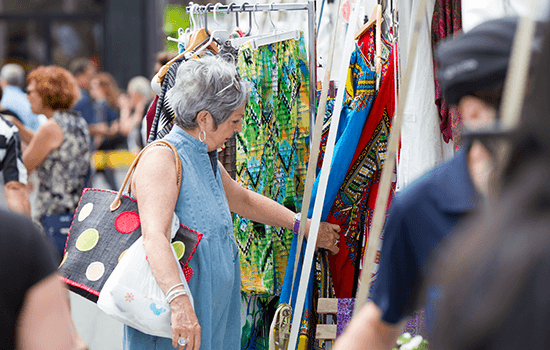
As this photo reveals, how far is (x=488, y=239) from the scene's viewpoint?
717 mm

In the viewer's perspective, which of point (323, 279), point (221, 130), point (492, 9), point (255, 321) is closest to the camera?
point (492, 9)

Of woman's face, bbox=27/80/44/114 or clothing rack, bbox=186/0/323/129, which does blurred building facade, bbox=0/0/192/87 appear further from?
clothing rack, bbox=186/0/323/129

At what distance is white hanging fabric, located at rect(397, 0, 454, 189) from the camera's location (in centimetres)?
238

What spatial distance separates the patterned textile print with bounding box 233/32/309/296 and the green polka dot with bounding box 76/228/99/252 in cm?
84

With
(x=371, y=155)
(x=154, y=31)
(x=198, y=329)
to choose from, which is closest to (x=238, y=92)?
(x=371, y=155)

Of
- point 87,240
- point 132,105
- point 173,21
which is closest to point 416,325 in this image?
point 87,240

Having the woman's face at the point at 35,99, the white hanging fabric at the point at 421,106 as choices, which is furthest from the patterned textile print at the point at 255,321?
the woman's face at the point at 35,99

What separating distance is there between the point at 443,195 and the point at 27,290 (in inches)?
31.5

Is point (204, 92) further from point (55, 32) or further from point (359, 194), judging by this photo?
point (55, 32)

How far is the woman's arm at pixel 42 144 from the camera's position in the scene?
4930 millimetres

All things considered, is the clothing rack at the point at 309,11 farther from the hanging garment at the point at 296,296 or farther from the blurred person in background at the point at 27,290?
the blurred person in background at the point at 27,290

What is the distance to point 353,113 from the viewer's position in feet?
8.73

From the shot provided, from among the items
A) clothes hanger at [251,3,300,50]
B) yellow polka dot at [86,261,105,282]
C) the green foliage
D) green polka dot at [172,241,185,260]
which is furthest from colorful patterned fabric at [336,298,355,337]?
the green foliage

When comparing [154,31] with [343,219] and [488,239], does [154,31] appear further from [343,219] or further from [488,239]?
[488,239]
